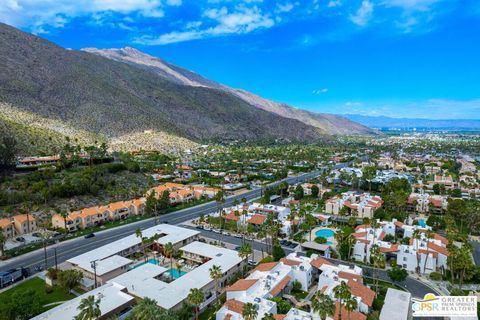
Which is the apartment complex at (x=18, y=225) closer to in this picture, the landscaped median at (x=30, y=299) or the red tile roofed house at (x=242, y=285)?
the landscaped median at (x=30, y=299)

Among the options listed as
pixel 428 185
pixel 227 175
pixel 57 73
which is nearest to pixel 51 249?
pixel 227 175

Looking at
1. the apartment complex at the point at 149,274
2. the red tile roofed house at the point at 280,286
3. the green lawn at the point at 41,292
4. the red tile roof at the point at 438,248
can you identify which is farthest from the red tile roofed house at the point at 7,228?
the red tile roof at the point at 438,248

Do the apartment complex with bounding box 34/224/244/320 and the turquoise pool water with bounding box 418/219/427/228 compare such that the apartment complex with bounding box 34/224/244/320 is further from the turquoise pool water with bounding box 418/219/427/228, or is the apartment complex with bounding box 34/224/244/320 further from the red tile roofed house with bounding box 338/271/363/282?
the turquoise pool water with bounding box 418/219/427/228

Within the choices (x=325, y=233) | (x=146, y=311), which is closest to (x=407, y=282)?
(x=325, y=233)
